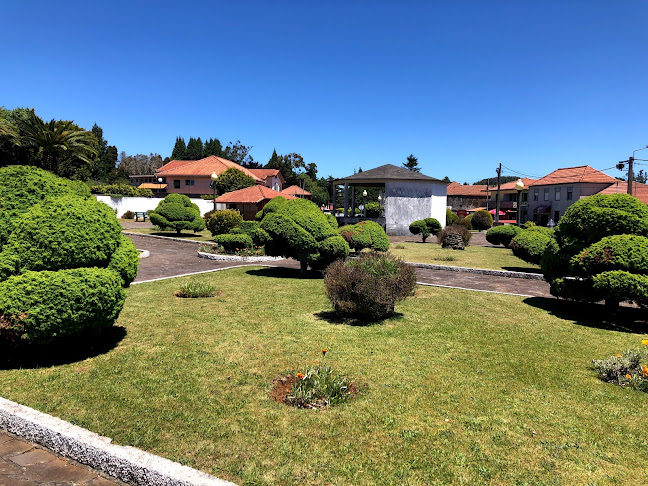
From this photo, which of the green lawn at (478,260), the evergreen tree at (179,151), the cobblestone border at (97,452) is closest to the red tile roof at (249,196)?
the green lawn at (478,260)

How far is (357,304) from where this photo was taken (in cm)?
775

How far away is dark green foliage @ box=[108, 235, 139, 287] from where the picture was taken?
5738 millimetres

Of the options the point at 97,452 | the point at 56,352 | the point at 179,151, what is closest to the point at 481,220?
the point at 56,352

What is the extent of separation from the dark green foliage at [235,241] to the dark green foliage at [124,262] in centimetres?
1142

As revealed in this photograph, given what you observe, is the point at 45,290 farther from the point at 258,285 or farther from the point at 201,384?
the point at 258,285

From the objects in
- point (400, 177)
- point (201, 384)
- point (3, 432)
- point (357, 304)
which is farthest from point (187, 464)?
point (400, 177)

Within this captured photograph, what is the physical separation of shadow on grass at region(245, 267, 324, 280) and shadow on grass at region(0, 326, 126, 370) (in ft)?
22.7

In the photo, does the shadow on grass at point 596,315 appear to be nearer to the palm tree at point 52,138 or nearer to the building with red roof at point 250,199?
the building with red roof at point 250,199

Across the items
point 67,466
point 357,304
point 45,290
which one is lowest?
point 67,466

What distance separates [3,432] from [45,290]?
157 centimetres

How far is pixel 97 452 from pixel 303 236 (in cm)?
Answer: 872

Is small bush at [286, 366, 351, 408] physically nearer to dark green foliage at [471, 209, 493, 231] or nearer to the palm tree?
the palm tree

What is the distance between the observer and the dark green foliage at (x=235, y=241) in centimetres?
1767

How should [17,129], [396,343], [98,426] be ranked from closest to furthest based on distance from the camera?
[98,426] < [396,343] < [17,129]
